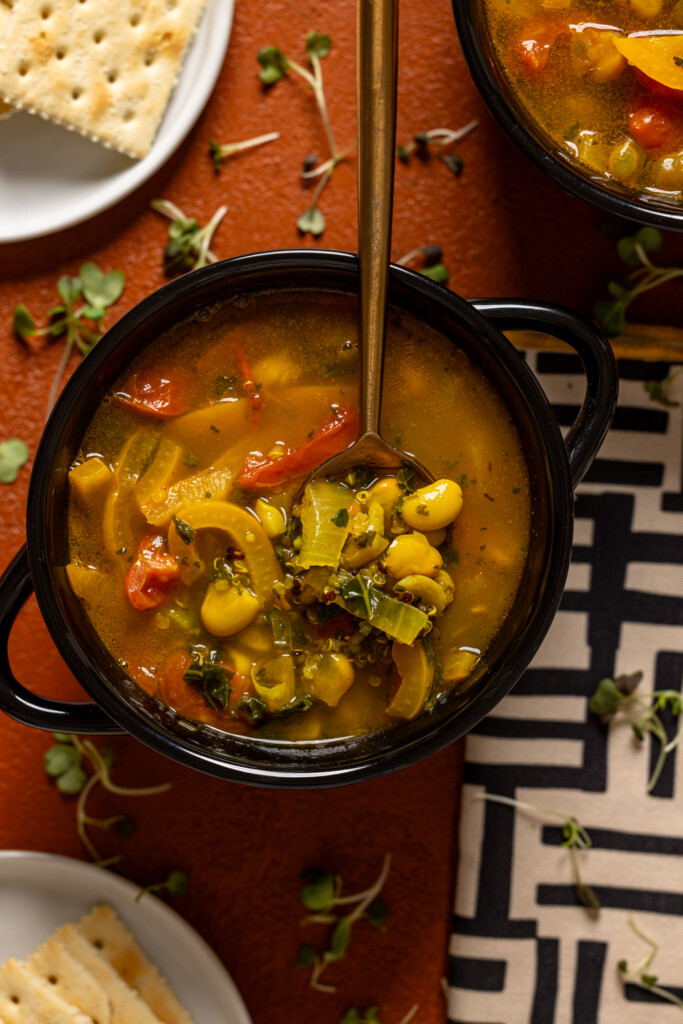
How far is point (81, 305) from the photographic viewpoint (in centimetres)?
246

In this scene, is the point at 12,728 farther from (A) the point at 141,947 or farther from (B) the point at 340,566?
(B) the point at 340,566

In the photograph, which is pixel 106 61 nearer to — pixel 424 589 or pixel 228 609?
pixel 228 609

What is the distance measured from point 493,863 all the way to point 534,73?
6.33 feet

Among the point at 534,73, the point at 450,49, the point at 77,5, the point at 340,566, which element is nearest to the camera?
the point at 340,566

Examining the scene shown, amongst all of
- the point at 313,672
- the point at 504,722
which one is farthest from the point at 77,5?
the point at 504,722

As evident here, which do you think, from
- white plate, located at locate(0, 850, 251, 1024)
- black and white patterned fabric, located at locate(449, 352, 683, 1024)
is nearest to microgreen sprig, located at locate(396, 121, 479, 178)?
black and white patterned fabric, located at locate(449, 352, 683, 1024)

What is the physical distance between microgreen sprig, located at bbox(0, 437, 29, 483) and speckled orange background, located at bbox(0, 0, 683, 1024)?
3 cm

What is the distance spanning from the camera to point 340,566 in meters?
1.91

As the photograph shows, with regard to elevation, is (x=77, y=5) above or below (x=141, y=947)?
above

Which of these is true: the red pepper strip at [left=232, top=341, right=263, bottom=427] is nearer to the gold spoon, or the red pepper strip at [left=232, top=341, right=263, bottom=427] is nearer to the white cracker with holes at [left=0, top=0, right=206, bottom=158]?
the gold spoon

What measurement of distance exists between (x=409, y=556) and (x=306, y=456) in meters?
0.30

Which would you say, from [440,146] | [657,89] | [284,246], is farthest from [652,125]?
[284,246]

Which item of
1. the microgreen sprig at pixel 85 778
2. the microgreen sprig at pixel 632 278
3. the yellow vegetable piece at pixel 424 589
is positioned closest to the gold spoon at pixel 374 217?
the yellow vegetable piece at pixel 424 589

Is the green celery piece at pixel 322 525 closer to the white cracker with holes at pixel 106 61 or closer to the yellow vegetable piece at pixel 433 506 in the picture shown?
the yellow vegetable piece at pixel 433 506
